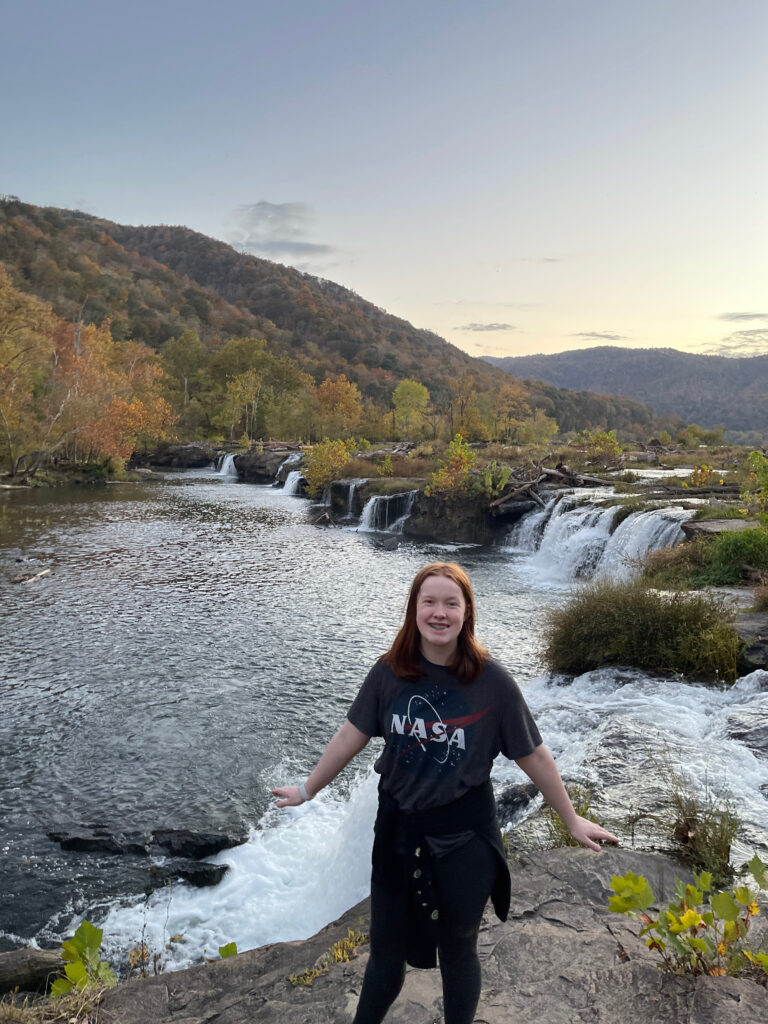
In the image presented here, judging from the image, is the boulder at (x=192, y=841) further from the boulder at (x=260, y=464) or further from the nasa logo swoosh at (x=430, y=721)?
the boulder at (x=260, y=464)

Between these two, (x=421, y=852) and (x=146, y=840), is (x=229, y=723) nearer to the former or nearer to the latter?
(x=146, y=840)

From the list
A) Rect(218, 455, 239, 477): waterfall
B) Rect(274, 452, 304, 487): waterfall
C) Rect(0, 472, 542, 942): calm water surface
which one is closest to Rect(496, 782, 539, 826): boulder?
Rect(0, 472, 542, 942): calm water surface

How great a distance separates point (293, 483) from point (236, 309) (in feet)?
275

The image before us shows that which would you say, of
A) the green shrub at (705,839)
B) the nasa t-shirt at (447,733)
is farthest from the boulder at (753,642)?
the nasa t-shirt at (447,733)

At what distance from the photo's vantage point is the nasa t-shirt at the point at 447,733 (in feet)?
6.91

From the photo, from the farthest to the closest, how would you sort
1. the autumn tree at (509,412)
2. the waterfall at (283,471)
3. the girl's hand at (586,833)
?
the autumn tree at (509,412)
the waterfall at (283,471)
the girl's hand at (586,833)

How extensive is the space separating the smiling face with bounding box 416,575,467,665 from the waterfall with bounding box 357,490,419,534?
1865 cm

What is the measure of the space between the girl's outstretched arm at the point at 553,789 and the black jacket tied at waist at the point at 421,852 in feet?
0.56

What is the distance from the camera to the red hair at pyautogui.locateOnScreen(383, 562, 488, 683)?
217 cm

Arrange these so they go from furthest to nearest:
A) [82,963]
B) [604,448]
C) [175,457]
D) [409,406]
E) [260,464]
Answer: [409,406]
[175,457]
[260,464]
[604,448]
[82,963]

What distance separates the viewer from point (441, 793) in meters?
2.09

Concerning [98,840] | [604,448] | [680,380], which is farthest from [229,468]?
[680,380]

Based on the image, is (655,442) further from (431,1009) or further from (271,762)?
(431,1009)

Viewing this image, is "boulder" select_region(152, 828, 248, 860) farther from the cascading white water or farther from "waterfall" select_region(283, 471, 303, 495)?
"waterfall" select_region(283, 471, 303, 495)
